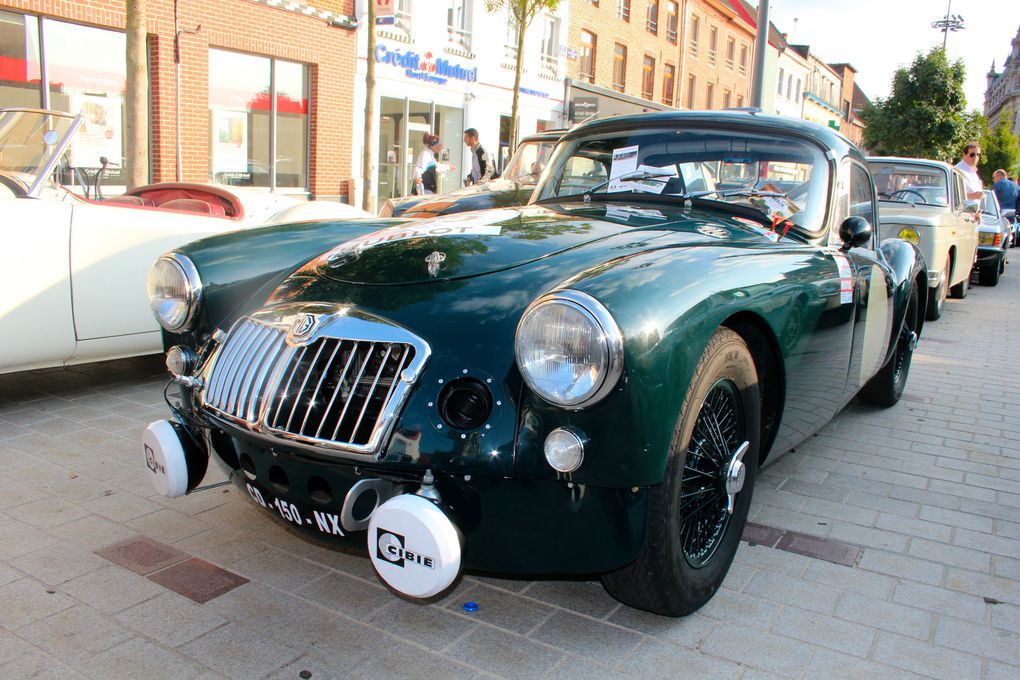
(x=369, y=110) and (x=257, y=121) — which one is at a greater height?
(x=369, y=110)

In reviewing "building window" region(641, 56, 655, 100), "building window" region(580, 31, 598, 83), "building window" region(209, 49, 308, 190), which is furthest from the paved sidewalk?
"building window" region(641, 56, 655, 100)

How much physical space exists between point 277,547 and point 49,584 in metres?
0.67

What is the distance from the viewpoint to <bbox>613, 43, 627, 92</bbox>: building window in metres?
25.9

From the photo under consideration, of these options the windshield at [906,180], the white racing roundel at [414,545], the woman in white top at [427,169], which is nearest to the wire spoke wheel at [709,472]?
the white racing roundel at [414,545]

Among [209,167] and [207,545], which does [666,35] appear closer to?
[209,167]

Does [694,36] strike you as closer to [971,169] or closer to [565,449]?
[971,169]

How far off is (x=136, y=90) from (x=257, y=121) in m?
6.78

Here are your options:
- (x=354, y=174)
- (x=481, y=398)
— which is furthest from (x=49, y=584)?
(x=354, y=174)

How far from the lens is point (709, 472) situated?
242 cm

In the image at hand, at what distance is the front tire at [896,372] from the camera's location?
4.84 meters

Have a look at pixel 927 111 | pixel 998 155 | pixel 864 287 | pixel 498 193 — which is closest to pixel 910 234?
pixel 498 193

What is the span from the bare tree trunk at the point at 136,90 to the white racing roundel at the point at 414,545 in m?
6.16

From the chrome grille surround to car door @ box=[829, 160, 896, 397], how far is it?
2198 mm

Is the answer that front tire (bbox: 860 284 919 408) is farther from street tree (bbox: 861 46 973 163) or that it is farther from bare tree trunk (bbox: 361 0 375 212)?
street tree (bbox: 861 46 973 163)
